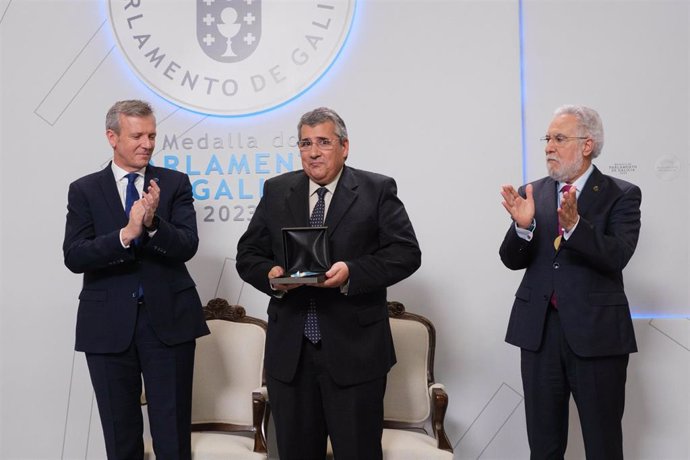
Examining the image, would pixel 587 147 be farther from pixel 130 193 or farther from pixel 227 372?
pixel 227 372

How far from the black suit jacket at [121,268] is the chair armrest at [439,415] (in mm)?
1080

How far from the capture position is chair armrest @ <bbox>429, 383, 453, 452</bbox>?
3381 millimetres

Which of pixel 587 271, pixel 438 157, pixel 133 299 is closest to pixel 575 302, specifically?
pixel 587 271

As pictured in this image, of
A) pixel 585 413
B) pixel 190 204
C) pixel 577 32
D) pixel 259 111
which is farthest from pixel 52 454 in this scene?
pixel 577 32

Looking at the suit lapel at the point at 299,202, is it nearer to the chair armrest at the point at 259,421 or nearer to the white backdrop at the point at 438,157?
the chair armrest at the point at 259,421

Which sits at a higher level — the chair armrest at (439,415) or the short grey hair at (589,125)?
the short grey hair at (589,125)

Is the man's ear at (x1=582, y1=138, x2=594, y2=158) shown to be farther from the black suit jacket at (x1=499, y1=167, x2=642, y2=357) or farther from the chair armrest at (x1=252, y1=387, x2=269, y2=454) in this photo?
the chair armrest at (x1=252, y1=387, x2=269, y2=454)

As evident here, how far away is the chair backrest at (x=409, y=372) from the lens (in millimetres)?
3727

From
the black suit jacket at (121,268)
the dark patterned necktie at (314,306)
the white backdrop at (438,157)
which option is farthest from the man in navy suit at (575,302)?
the black suit jacket at (121,268)

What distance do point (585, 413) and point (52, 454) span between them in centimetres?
286

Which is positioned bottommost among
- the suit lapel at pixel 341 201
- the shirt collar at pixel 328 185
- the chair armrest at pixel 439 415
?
the chair armrest at pixel 439 415

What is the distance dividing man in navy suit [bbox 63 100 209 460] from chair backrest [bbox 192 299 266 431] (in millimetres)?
597

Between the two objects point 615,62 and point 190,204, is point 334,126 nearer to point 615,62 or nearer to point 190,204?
point 190,204

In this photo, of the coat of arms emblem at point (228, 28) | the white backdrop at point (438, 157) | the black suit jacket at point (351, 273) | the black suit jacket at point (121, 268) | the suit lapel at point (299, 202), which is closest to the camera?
the black suit jacket at point (351, 273)
